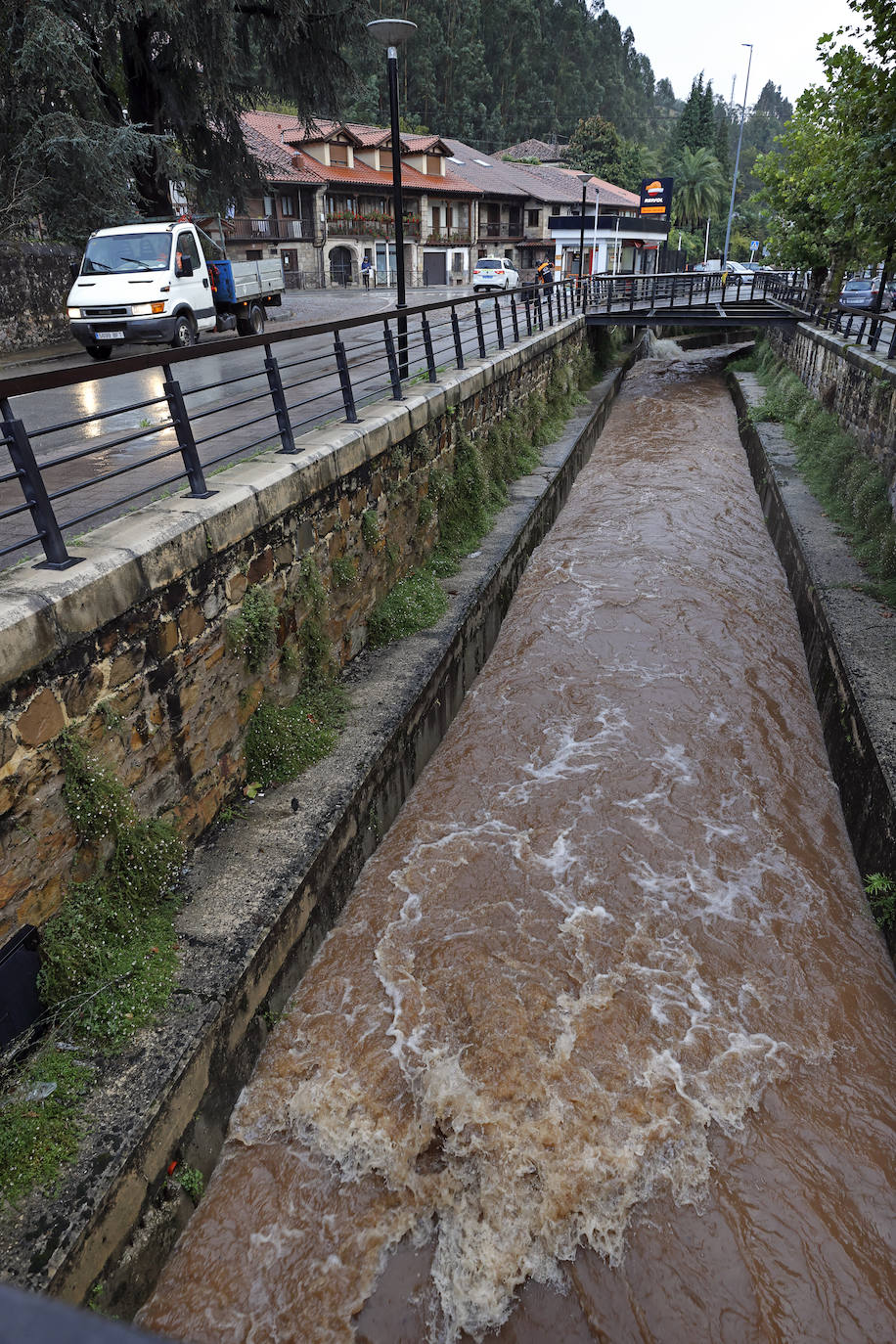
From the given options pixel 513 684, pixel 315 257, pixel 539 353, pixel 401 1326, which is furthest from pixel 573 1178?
pixel 315 257

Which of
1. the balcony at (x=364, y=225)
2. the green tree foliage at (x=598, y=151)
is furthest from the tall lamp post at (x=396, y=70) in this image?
the green tree foliage at (x=598, y=151)

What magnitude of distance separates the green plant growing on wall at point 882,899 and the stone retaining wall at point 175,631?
4693 millimetres

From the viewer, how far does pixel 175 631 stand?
5184 mm

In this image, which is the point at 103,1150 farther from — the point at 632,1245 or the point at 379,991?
the point at 632,1245

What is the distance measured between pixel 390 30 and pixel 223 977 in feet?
35.3

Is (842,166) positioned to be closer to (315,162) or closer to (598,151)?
(315,162)

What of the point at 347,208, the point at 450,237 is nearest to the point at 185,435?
the point at 347,208

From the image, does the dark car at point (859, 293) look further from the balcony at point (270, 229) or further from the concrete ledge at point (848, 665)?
the balcony at point (270, 229)

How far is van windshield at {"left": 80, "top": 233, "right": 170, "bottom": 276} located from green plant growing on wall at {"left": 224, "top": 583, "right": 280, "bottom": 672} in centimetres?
1143

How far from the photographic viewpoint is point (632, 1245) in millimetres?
4336

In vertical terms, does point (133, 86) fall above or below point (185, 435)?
above

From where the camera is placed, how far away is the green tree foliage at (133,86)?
16.5 meters

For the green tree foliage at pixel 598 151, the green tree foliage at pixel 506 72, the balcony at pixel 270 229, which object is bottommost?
the balcony at pixel 270 229

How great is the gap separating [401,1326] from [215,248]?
78.8 feet
